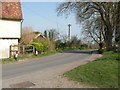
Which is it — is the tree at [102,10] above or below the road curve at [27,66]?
above

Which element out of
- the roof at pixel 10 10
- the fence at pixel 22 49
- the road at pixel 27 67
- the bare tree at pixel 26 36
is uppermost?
the roof at pixel 10 10

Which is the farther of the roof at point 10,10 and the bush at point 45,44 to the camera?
the bush at point 45,44

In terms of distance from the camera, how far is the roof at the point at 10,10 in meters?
15.8

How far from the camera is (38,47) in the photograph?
Result: 742 inches

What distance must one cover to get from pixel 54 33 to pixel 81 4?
38.1 ft

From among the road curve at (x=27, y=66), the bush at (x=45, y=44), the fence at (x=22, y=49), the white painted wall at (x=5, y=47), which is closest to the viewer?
the road curve at (x=27, y=66)

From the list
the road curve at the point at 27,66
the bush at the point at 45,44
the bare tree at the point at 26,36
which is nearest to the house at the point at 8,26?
the road curve at the point at 27,66

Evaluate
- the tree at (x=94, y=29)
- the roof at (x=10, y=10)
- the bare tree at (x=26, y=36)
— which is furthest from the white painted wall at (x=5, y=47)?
the tree at (x=94, y=29)

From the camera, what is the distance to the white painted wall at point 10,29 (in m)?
15.3

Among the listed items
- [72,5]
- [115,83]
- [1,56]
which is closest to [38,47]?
[1,56]

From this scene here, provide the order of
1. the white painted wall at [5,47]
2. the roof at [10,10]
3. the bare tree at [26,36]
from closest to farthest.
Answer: the white painted wall at [5,47] → the roof at [10,10] → the bare tree at [26,36]

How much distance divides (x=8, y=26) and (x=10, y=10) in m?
2.25

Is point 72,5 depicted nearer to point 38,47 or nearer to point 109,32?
point 109,32

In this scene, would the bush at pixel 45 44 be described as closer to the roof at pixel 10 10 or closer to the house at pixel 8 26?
the house at pixel 8 26
